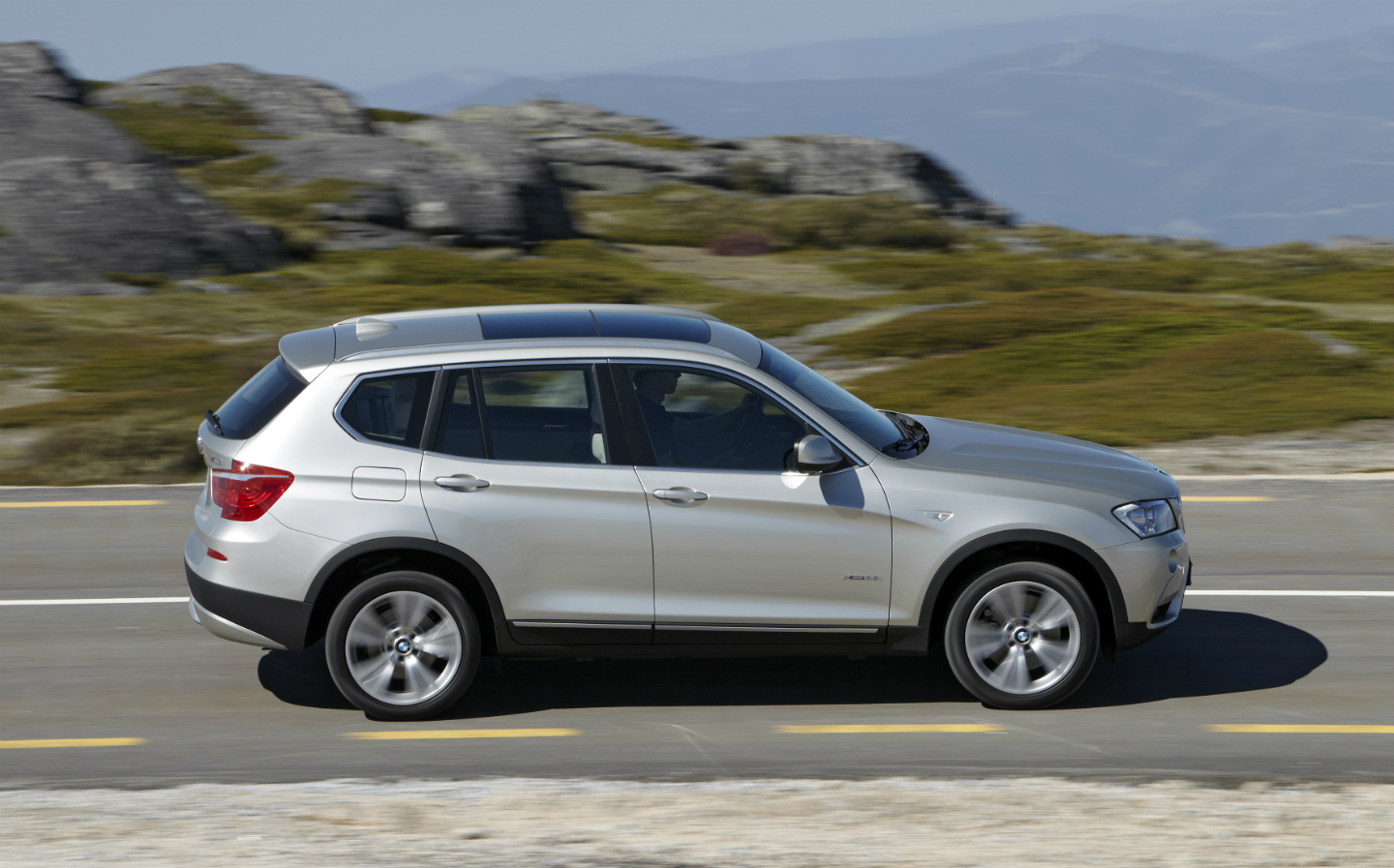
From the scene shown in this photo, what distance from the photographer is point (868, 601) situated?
6.12 m

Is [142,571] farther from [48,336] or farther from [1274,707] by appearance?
[48,336]

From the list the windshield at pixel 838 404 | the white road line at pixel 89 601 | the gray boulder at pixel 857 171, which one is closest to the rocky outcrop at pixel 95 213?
the white road line at pixel 89 601

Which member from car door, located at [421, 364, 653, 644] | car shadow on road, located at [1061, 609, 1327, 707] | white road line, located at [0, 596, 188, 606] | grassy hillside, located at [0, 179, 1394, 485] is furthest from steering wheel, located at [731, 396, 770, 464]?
grassy hillside, located at [0, 179, 1394, 485]

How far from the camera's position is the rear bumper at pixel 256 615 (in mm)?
6066

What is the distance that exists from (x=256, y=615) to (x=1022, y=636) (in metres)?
3.40

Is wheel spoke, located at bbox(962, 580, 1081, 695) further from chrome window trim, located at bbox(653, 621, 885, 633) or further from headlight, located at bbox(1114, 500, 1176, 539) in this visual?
chrome window trim, located at bbox(653, 621, 885, 633)

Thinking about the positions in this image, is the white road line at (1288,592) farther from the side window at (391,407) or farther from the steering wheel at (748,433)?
the side window at (391,407)

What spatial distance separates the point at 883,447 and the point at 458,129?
158ft

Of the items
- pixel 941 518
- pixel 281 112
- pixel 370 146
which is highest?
pixel 281 112

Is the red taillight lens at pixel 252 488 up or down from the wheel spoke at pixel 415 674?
up

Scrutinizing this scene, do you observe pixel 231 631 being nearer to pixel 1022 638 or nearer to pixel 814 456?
pixel 814 456

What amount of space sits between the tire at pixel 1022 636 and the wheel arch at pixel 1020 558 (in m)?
0.07

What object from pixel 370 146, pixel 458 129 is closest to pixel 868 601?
pixel 370 146

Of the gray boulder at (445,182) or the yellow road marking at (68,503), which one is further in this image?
the gray boulder at (445,182)
